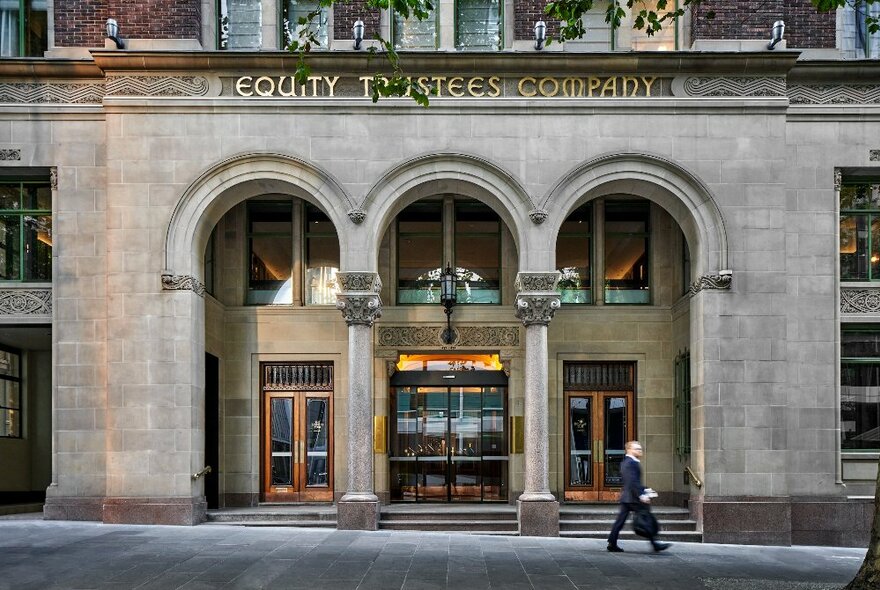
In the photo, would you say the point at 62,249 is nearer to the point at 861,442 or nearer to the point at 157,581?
the point at 157,581

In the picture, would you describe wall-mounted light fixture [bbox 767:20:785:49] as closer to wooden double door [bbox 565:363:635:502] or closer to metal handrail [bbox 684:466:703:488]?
wooden double door [bbox 565:363:635:502]

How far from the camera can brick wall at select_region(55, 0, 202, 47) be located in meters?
16.7

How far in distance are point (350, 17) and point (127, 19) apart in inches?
169

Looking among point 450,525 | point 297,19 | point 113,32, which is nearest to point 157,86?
point 113,32

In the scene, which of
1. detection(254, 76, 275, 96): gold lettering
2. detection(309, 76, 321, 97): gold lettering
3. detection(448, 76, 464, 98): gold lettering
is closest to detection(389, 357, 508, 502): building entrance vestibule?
detection(448, 76, 464, 98): gold lettering

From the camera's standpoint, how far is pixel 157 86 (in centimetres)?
1642

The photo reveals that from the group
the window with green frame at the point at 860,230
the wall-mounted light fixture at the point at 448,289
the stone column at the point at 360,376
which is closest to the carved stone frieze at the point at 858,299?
the window with green frame at the point at 860,230

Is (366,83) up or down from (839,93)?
up

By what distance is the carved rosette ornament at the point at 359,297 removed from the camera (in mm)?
16328

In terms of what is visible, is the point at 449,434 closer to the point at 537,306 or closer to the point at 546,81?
the point at 537,306

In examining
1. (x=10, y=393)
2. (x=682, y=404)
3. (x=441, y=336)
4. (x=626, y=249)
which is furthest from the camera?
(x=10, y=393)

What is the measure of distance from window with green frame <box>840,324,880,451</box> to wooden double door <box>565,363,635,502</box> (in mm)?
4409

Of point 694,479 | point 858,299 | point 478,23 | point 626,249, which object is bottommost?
point 694,479

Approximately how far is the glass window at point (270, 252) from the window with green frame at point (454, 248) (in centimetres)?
254
